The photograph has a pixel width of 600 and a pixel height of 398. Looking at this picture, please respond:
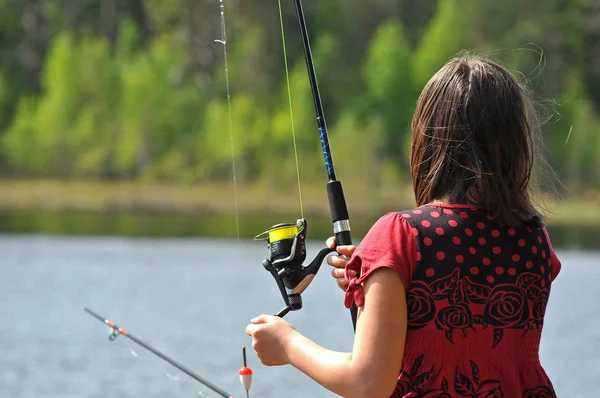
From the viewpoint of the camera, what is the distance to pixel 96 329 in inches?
351

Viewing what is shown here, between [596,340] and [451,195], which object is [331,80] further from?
[451,195]

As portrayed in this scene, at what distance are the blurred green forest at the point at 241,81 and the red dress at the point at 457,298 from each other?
2110cm

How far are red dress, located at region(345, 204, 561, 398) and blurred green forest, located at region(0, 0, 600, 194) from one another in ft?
69.2

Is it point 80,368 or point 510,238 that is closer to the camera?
point 510,238

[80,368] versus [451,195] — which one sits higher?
[451,195]

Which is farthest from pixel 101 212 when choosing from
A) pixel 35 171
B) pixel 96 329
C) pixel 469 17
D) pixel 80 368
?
pixel 80 368

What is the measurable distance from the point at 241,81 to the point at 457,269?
2543 centimetres

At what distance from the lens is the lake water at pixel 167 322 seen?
682 centimetres

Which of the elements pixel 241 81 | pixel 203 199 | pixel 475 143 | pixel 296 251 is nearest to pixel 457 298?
pixel 475 143

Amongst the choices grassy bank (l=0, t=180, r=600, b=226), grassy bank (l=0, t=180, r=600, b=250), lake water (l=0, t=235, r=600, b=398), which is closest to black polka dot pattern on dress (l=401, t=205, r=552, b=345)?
lake water (l=0, t=235, r=600, b=398)

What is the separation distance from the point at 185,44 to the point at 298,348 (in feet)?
87.1

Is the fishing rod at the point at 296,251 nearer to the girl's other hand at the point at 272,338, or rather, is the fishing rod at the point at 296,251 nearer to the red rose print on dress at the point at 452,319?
the girl's other hand at the point at 272,338

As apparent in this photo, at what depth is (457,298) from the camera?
1255mm

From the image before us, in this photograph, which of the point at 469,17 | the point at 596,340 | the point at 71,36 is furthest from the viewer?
the point at 71,36
